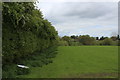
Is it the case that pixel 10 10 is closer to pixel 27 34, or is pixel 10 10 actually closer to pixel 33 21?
pixel 33 21

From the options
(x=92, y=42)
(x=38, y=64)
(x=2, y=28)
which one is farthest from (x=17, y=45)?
(x=92, y=42)

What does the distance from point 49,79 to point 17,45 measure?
7.22 ft

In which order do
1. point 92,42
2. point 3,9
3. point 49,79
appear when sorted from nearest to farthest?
point 3,9, point 49,79, point 92,42

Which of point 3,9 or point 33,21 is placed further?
point 33,21

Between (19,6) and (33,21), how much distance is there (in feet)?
6.96

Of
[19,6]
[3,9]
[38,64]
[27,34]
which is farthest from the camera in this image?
[38,64]

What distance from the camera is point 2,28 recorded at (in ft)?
26.1

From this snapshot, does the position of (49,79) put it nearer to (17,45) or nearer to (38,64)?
(17,45)

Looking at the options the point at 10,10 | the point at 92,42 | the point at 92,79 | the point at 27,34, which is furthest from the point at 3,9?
the point at 92,42

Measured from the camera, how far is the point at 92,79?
8500 mm

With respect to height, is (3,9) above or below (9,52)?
above

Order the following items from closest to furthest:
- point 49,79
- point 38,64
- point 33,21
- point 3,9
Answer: point 3,9 < point 49,79 < point 33,21 < point 38,64

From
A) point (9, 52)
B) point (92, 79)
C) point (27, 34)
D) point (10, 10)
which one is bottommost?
point (92, 79)

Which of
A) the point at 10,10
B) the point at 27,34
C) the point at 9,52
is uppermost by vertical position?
the point at 10,10
